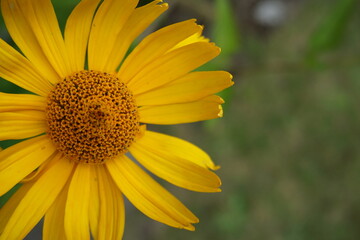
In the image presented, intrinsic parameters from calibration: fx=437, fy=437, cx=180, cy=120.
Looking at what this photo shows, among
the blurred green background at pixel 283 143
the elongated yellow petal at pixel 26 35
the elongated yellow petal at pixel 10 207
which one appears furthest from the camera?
the blurred green background at pixel 283 143

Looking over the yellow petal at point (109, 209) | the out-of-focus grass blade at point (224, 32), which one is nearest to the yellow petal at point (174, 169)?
the yellow petal at point (109, 209)

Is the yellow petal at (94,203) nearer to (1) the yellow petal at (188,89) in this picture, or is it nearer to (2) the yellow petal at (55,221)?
(2) the yellow petal at (55,221)

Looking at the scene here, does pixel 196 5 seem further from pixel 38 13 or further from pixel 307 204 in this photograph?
pixel 307 204

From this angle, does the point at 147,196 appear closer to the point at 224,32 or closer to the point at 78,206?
the point at 78,206

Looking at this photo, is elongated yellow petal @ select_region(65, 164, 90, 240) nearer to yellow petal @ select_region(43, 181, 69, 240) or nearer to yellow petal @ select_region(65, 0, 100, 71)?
yellow petal @ select_region(43, 181, 69, 240)

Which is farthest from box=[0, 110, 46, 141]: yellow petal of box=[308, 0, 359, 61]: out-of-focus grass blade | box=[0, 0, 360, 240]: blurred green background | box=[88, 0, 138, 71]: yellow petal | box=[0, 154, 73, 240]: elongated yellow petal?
box=[0, 0, 360, 240]: blurred green background

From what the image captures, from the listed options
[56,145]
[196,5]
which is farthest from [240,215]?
[56,145]

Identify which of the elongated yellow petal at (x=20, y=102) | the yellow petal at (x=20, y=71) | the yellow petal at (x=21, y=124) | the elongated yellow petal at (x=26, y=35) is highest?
the elongated yellow petal at (x=26, y=35)

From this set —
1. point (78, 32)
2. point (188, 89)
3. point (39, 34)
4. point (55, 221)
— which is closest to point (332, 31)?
point (188, 89)
